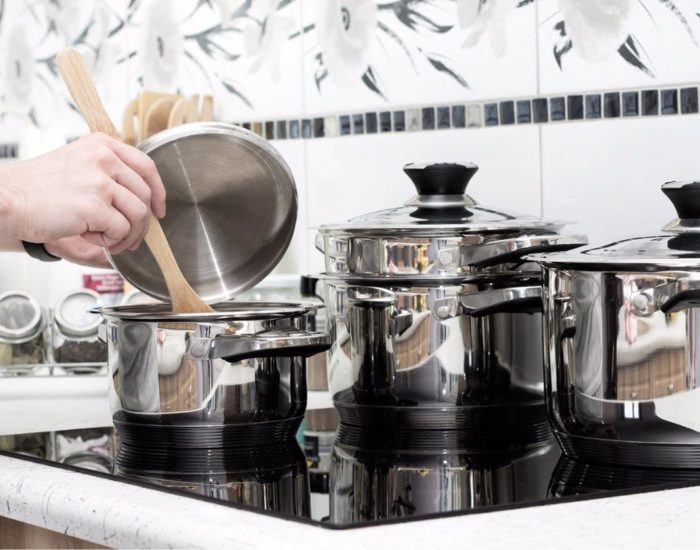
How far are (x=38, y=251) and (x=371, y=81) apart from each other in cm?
64

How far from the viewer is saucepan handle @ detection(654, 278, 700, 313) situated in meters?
0.91

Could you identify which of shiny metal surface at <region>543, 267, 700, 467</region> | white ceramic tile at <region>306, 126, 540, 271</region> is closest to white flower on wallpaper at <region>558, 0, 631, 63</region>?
white ceramic tile at <region>306, 126, 540, 271</region>

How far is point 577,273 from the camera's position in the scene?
3.18ft

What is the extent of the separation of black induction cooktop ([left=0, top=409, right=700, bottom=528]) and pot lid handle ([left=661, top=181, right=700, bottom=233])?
0.20 meters

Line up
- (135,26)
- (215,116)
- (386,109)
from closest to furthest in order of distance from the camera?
1. (386,109)
2. (215,116)
3. (135,26)

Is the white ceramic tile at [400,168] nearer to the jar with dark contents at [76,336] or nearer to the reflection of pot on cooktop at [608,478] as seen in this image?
the jar with dark contents at [76,336]

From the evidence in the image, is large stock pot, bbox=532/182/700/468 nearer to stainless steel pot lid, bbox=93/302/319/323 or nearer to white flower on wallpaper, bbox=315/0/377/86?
stainless steel pot lid, bbox=93/302/319/323

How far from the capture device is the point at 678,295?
3.01 ft

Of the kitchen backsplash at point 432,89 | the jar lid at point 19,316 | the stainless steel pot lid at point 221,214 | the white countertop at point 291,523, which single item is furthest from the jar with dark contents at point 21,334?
the white countertop at point 291,523

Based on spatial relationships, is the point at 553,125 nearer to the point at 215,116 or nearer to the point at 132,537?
the point at 215,116

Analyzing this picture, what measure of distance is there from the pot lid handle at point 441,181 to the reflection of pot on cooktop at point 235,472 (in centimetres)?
29

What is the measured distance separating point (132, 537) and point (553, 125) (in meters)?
0.86

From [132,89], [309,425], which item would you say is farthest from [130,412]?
[132,89]

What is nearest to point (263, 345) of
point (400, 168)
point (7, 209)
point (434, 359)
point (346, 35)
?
point (434, 359)
